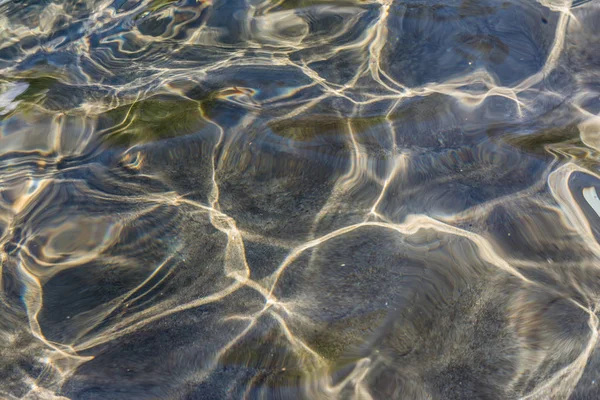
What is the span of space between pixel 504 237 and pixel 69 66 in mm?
3322

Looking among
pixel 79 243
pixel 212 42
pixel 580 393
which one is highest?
pixel 212 42

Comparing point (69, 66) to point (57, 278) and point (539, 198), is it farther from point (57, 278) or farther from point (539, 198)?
point (539, 198)

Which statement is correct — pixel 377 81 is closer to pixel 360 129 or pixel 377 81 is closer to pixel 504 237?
pixel 360 129

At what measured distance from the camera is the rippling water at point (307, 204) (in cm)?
234

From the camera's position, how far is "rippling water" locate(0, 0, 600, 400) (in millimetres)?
2340

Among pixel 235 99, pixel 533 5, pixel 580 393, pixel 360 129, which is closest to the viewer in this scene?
pixel 580 393

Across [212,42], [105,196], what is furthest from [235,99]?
[105,196]

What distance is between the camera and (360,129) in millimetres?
3223

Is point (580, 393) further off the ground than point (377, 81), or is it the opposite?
point (377, 81)

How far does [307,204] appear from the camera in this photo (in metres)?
2.91

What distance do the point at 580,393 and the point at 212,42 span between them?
3.30 meters

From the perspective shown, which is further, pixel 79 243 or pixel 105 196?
pixel 105 196

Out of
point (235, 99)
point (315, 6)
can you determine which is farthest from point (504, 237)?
point (315, 6)

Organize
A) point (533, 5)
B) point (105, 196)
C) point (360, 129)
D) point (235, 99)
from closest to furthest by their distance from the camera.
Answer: point (105, 196)
point (360, 129)
point (235, 99)
point (533, 5)
